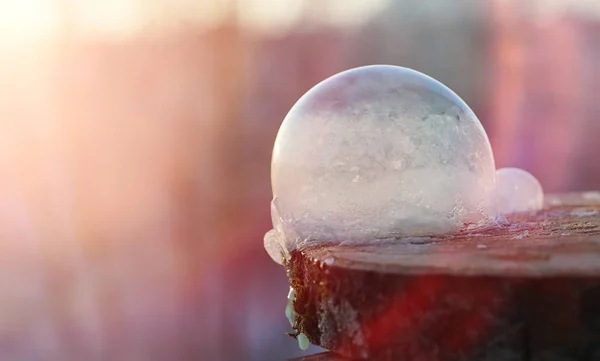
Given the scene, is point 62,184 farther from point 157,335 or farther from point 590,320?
point 590,320

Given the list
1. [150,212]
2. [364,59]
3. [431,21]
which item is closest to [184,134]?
[150,212]

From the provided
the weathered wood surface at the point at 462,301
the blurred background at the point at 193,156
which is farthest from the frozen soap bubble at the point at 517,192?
the blurred background at the point at 193,156

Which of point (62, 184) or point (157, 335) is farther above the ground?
point (62, 184)

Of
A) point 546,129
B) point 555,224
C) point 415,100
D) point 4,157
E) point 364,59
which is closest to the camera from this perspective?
point 415,100

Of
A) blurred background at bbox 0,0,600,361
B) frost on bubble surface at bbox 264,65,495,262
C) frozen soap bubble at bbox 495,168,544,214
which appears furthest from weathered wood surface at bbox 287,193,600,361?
blurred background at bbox 0,0,600,361

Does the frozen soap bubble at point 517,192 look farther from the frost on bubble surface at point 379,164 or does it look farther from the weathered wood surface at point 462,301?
the weathered wood surface at point 462,301

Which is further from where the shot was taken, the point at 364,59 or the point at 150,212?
the point at 364,59

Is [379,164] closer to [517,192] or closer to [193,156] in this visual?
[517,192]
